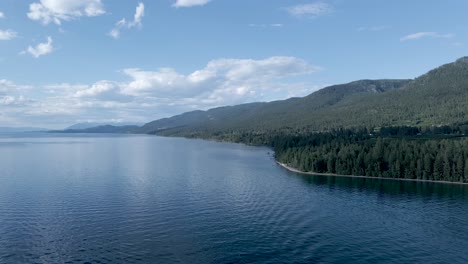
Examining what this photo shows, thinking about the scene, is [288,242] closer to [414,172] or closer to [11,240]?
[11,240]

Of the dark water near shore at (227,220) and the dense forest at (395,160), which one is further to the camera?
the dense forest at (395,160)

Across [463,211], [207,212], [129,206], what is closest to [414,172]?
[463,211]

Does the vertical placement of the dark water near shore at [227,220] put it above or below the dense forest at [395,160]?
below

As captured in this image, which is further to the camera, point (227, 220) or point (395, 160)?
point (395, 160)

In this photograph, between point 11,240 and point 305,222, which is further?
point 305,222

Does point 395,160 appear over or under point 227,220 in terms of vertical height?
over

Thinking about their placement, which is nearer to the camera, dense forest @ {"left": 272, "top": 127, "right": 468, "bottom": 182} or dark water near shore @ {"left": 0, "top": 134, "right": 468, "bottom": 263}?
dark water near shore @ {"left": 0, "top": 134, "right": 468, "bottom": 263}

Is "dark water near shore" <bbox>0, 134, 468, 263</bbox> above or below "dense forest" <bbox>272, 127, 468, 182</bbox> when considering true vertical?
below

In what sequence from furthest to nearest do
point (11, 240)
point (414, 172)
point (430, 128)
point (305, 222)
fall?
1. point (430, 128)
2. point (414, 172)
3. point (305, 222)
4. point (11, 240)
